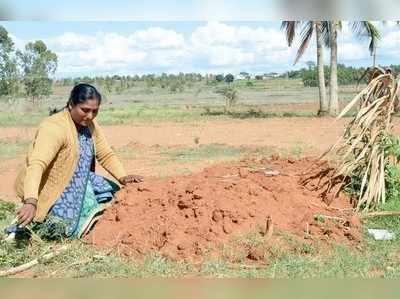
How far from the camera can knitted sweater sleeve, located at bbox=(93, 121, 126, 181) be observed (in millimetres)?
4660

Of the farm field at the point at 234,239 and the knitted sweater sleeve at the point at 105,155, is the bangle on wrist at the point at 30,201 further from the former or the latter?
the knitted sweater sleeve at the point at 105,155

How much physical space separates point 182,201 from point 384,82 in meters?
2.15

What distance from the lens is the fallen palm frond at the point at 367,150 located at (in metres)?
4.94

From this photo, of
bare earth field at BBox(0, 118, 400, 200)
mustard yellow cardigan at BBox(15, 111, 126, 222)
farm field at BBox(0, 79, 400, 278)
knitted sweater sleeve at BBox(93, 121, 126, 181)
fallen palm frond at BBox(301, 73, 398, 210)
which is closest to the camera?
farm field at BBox(0, 79, 400, 278)

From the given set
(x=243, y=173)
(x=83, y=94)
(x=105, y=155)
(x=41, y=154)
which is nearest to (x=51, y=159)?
(x=41, y=154)

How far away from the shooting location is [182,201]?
442 cm

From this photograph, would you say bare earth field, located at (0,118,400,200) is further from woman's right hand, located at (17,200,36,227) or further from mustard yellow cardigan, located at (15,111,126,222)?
woman's right hand, located at (17,200,36,227)

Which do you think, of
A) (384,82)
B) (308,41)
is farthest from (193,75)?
(384,82)

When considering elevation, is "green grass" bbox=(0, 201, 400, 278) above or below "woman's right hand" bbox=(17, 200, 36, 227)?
A: below

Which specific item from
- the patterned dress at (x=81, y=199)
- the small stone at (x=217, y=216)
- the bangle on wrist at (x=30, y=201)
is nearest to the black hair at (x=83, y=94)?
the patterned dress at (x=81, y=199)

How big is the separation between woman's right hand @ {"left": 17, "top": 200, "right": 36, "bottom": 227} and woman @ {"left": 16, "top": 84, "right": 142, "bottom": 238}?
0.03 m

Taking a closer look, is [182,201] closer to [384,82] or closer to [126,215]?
[126,215]

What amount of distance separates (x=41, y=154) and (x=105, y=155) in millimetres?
801

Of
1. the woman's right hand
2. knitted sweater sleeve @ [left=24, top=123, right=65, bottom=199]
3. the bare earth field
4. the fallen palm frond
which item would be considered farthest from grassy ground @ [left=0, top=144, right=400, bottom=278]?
the bare earth field
